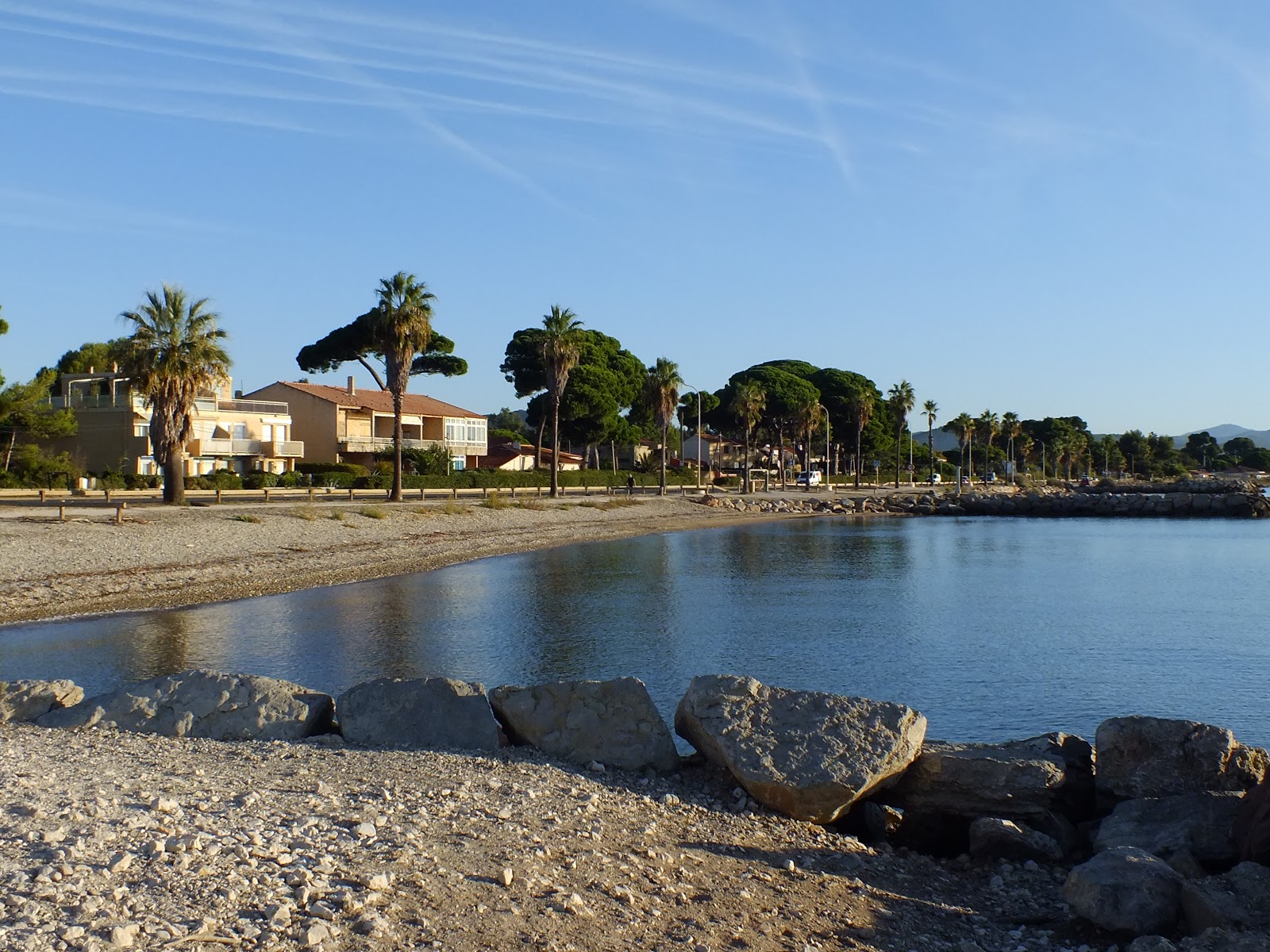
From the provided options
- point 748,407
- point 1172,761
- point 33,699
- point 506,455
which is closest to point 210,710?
point 33,699

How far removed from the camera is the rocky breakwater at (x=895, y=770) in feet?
23.7

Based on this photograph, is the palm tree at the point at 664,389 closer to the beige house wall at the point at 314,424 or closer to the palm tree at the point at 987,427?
the beige house wall at the point at 314,424

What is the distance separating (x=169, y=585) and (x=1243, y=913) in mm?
26375

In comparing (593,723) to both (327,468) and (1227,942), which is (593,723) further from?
(327,468)

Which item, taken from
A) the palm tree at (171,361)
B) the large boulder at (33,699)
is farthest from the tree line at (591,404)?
the large boulder at (33,699)

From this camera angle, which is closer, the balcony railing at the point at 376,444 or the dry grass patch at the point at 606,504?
the dry grass patch at the point at 606,504

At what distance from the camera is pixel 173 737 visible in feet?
33.7

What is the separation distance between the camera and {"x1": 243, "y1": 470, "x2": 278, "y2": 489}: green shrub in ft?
195

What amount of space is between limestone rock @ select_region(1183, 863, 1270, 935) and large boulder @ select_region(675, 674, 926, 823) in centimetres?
263

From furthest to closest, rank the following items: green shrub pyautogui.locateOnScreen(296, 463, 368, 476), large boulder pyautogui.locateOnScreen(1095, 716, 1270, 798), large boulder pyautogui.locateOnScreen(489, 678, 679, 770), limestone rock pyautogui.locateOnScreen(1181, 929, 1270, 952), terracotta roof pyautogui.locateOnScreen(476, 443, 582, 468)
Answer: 1. terracotta roof pyautogui.locateOnScreen(476, 443, 582, 468)
2. green shrub pyautogui.locateOnScreen(296, 463, 368, 476)
3. large boulder pyautogui.locateOnScreen(489, 678, 679, 770)
4. large boulder pyautogui.locateOnScreen(1095, 716, 1270, 798)
5. limestone rock pyautogui.locateOnScreen(1181, 929, 1270, 952)

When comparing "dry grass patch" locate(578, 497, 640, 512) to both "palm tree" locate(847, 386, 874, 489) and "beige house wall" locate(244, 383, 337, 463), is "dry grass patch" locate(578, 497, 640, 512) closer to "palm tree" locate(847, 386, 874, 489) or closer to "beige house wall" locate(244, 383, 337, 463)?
"beige house wall" locate(244, 383, 337, 463)

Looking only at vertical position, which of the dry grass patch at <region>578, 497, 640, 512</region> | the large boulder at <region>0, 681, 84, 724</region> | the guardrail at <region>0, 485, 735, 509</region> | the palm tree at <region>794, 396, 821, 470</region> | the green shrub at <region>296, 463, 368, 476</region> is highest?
the palm tree at <region>794, 396, 821, 470</region>

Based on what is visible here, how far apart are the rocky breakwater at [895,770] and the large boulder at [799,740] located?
2 centimetres

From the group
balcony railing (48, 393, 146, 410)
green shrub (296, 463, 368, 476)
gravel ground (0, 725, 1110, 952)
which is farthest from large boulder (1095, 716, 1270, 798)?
green shrub (296, 463, 368, 476)
